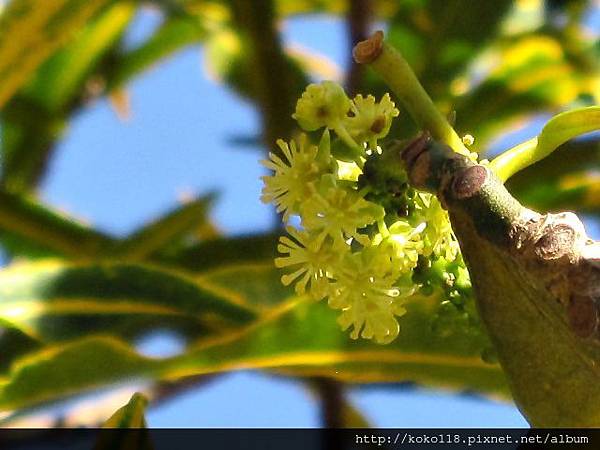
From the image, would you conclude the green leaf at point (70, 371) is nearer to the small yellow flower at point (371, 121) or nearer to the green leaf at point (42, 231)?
the small yellow flower at point (371, 121)

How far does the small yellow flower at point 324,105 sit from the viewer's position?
672 mm

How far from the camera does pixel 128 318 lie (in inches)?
48.4

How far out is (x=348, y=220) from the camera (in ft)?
2.06

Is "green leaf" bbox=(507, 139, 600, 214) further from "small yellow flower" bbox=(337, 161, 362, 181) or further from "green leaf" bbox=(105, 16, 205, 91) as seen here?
"small yellow flower" bbox=(337, 161, 362, 181)

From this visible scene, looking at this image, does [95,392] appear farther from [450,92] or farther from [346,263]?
[450,92]

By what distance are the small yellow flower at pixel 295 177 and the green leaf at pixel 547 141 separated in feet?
0.41

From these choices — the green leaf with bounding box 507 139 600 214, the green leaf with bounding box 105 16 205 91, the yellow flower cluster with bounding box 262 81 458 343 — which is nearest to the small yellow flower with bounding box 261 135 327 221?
the yellow flower cluster with bounding box 262 81 458 343

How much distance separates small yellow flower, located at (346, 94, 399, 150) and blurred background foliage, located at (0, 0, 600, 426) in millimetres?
158

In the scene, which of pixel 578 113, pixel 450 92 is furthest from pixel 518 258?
pixel 450 92

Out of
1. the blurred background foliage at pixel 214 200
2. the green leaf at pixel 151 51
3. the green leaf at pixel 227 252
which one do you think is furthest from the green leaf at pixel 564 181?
the green leaf at pixel 151 51

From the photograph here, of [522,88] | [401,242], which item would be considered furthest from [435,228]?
[522,88]

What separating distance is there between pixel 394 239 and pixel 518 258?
152 mm

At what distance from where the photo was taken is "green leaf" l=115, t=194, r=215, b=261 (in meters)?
1.55

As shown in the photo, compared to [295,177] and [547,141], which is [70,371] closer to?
[295,177]
